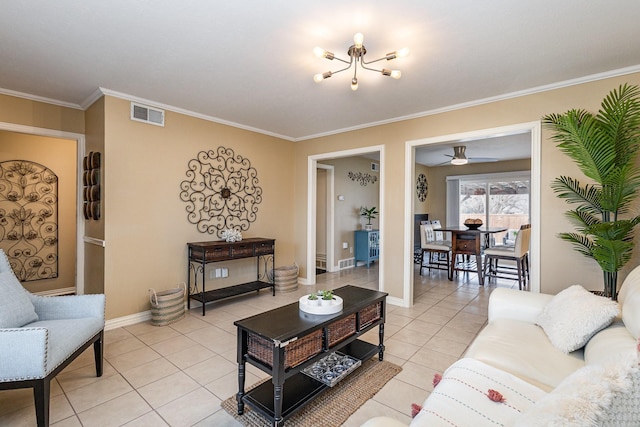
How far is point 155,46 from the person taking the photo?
7.70ft

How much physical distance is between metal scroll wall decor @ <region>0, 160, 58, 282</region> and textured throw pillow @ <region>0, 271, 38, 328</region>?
283cm

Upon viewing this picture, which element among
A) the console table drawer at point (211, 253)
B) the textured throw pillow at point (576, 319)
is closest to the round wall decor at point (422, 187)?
the console table drawer at point (211, 253)

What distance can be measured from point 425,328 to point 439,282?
2.29 meters

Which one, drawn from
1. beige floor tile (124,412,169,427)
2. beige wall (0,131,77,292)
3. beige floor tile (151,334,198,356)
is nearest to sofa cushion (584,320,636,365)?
beige floor tile (124,412,169,427)

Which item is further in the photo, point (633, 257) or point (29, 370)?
point (633, 257)

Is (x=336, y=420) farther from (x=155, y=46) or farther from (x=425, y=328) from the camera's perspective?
(x=155, y=46)

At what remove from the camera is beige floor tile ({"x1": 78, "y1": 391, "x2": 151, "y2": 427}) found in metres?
1.82

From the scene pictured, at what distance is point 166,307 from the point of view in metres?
3.34

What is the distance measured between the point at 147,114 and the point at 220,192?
4.16 ft

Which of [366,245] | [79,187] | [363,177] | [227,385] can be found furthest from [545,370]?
[363,177]

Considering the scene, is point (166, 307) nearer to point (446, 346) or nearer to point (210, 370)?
point (210, 370)

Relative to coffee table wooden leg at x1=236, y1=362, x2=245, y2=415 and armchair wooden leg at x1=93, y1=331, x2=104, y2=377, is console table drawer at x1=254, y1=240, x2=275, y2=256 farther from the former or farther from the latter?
coffee table wooden leg at x1=236, y1=362, x2=245, y2=415

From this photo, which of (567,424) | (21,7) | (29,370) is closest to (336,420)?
(567,424)

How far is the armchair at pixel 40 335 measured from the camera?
159 cm
